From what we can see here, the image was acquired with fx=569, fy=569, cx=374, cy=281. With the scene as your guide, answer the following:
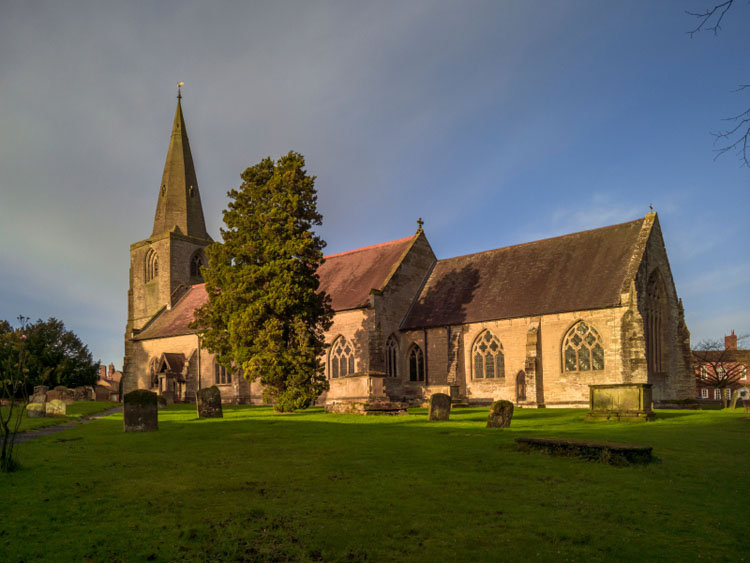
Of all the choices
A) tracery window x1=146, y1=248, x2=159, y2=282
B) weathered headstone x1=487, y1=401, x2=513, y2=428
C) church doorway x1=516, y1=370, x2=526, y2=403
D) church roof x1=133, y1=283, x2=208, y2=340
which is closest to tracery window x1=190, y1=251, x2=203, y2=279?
church roof x1=133, y1=283, x2=208, y2=340

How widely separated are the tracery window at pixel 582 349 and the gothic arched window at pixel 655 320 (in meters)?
3.54

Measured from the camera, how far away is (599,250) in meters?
34.1

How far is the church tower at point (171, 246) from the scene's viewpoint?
55688 millimetres

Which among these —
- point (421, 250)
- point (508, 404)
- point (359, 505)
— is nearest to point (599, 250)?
point (421, 250)

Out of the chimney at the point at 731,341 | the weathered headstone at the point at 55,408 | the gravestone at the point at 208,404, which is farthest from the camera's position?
the chimney at the point at 731,341

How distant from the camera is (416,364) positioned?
3819cm

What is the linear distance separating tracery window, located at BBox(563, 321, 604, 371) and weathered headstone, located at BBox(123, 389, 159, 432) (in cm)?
2215

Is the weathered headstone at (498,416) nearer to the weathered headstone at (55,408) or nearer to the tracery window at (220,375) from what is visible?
the weathered headstone at (55,408)

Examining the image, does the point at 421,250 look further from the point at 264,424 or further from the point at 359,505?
the point at 359,505

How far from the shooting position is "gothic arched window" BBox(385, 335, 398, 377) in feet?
125

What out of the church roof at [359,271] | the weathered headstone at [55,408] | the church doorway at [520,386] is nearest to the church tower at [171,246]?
the church roof at [359,271]

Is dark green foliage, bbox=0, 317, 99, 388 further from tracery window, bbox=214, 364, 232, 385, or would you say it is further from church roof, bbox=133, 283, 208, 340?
tracery window, bbox=214, 364, 232, 385

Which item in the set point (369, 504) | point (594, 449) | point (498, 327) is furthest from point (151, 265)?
point (369, 504)

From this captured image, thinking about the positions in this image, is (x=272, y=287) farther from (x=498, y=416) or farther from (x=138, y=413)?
(x=498, y=416)
